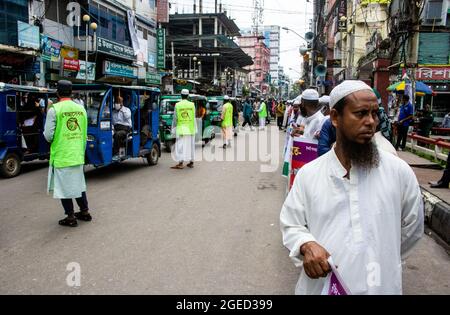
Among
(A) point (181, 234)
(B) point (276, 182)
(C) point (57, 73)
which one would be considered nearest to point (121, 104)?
(B) point (276, 182)

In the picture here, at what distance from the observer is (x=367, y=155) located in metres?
1.92

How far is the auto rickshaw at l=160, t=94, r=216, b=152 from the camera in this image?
14.5 m

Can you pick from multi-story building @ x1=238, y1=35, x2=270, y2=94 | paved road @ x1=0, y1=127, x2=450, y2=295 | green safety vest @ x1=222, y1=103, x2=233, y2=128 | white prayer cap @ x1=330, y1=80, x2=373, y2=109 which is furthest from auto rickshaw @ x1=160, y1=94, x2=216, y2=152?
multi-story building @ x1=238, y1=35, x2=270, y2=94

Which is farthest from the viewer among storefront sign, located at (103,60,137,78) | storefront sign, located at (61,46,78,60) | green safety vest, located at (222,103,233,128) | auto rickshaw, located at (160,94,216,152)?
storefront sign, located at (103,60,137,78)

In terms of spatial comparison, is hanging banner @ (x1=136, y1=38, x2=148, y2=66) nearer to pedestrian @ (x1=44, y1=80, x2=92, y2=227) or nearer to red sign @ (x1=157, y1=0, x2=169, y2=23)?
red sign @ (x1=157, y1=0, x2=169, y2=23)

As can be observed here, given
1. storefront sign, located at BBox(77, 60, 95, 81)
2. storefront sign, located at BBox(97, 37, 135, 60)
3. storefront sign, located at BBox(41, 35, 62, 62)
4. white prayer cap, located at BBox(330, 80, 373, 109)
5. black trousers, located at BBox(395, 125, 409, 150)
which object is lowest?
black trousers, located at BBox(395, 125, 409, 150)

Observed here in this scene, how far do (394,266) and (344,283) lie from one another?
0.81 ft

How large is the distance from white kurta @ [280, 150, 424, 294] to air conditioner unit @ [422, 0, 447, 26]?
23.2 meters

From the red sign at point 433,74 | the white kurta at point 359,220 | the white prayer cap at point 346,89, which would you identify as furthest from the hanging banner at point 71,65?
the white kurta at point 359,220

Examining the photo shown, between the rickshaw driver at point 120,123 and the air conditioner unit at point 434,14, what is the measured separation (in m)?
18.8

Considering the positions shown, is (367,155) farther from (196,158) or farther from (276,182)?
(196,158)

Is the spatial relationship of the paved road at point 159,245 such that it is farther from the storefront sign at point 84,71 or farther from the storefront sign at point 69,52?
the storefront sign at point 84,71

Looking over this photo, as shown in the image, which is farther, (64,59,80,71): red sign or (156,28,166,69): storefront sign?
(156,28,166,69): storefront sign

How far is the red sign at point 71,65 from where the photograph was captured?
20.1m
